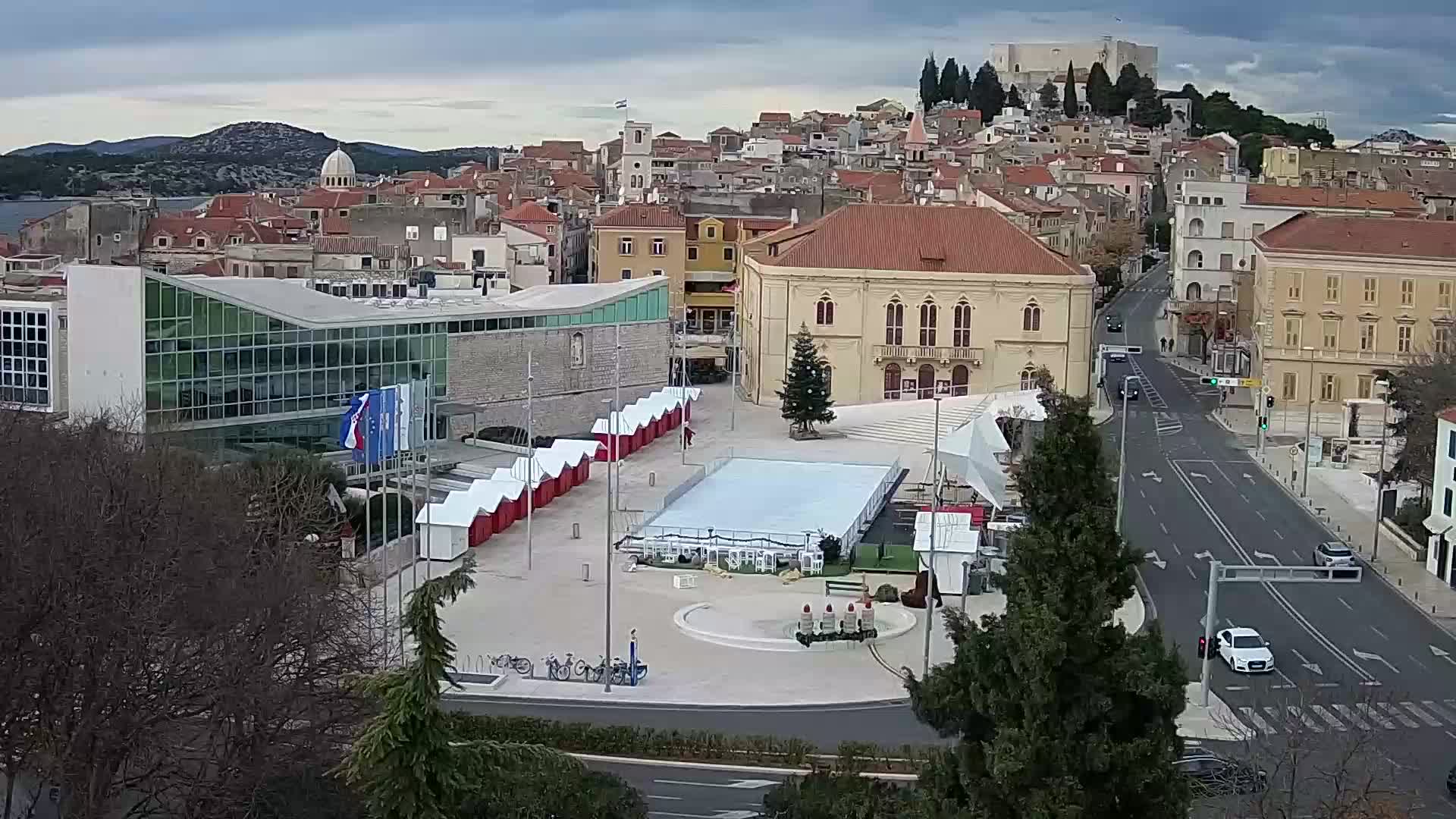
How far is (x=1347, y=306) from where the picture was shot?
59906 millimetres

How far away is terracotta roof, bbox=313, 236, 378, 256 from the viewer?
70.5 meters

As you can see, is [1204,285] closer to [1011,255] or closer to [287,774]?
[1011,255]

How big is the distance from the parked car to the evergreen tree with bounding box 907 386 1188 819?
2227 cm

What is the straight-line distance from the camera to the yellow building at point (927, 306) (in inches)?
2388

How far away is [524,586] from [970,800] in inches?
804

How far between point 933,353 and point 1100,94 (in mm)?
120930

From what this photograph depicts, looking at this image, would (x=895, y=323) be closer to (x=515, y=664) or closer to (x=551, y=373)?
(x=551, y=373)

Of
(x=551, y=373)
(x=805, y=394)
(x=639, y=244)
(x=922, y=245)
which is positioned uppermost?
(x=922, y=245)

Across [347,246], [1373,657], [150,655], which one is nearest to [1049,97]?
[347,246]

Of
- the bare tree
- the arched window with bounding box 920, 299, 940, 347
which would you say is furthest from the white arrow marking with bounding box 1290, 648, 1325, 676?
the arched window with bounding box 920, 299, 940, 347

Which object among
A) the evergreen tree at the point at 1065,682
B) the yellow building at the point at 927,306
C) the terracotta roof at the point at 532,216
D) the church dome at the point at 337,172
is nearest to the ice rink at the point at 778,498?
the yellow building at the point at 927,306

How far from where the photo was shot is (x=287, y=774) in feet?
67.2

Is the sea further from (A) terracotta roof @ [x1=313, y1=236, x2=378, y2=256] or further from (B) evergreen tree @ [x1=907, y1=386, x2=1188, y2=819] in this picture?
(B) evergreen tree @ [x1=907, y1=386, x2=1188, y2=819]

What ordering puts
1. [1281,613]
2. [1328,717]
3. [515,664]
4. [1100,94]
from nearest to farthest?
[1328,717] → [515,664] → [1281,613] → [1100,94]
